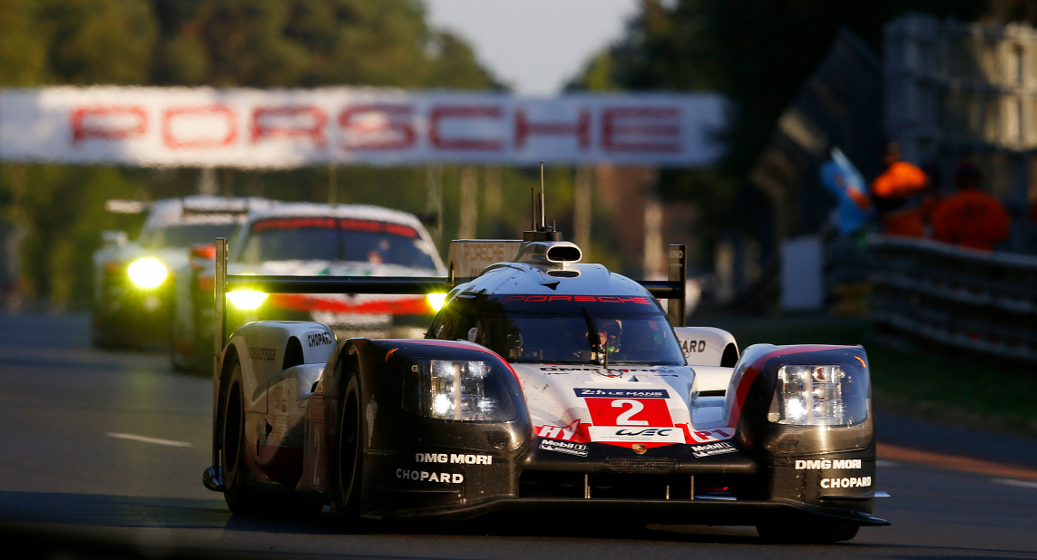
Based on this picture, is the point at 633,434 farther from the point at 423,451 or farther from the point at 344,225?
the point at 344,225

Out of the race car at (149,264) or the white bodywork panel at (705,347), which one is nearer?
the white bodywork panel at (705,347)

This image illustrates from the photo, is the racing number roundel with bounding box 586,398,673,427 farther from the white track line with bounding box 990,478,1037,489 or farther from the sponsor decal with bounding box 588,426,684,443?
the white track line with bounding box 990,478,1037,489

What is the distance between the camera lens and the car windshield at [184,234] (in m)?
20.1

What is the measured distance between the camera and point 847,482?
24.1 feet

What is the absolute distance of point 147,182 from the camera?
8356 cm

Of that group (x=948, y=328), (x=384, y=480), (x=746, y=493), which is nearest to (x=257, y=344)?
(x=384, y=480)

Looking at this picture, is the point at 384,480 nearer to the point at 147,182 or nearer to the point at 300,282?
the point at 300,282

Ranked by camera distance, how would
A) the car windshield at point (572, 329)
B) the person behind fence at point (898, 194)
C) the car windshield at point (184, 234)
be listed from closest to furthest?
the car windshield at point (572, 329)
the person behind fence at point (898, 194)
the car windshield at point (184, 234)

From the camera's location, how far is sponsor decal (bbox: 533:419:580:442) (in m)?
7.16

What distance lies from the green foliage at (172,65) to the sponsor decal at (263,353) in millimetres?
49323

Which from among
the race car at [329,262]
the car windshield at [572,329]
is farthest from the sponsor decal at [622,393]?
the race car at [329,262]

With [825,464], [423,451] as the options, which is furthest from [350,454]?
[825,464]

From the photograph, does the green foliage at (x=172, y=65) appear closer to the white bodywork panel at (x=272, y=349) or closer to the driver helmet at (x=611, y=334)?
the white bodywork panel at (x=272, y=349)

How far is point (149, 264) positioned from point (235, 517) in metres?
12.0
